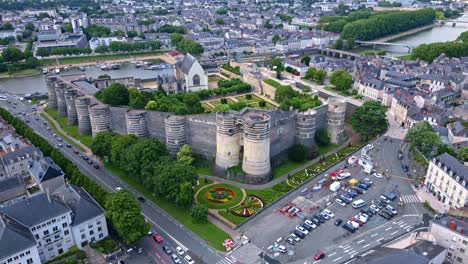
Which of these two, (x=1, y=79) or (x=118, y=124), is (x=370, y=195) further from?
(x=1, y=79)

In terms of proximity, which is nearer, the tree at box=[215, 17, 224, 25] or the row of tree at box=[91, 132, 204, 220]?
the row of tree at box=[91, 132, 204, 220]

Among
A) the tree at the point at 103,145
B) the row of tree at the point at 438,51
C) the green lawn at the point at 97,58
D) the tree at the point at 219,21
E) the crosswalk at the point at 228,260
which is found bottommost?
the crosswalk at the point at 228,260

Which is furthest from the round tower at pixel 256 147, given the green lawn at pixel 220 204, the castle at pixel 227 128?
the green lawn at pixel 220 204

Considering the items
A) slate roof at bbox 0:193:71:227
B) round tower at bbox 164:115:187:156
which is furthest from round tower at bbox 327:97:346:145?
slate roof at bbox 0:193:71:227

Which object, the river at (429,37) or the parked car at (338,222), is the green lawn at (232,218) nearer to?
the parked car at (338,222)

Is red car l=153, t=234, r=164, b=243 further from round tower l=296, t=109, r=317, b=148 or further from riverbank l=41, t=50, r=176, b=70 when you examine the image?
riverbank l=41, t=50, r=176, b=70
